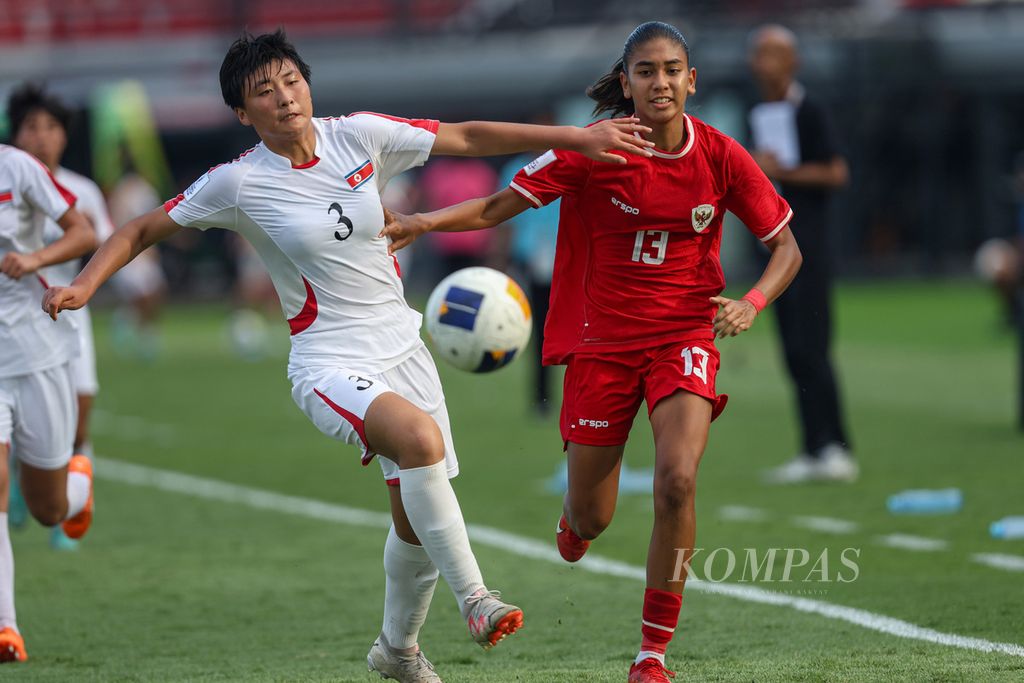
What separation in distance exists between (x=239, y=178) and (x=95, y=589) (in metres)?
3.07

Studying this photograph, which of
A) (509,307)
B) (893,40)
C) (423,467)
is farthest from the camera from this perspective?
(893,40)

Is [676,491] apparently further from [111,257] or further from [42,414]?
[42,414]

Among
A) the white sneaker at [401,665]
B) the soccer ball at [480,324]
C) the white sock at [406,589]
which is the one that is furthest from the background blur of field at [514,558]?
the soccer ball at [480,324]

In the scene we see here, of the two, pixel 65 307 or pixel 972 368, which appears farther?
pixel 972 368

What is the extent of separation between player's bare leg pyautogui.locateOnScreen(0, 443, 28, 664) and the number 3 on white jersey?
109 inches

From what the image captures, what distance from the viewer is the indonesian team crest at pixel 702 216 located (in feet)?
19.2

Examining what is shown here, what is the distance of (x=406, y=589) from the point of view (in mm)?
5629

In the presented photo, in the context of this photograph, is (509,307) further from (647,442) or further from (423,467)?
(647,442)

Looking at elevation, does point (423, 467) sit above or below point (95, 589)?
above

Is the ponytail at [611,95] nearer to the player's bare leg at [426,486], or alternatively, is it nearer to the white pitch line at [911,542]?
the player's bare leg at [426,486]

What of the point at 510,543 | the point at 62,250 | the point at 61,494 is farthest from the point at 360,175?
the point at 510,543

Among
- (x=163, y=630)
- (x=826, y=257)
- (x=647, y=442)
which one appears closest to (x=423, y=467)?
(x=163, y=630)

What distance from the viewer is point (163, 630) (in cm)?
676

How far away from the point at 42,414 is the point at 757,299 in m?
3.35
